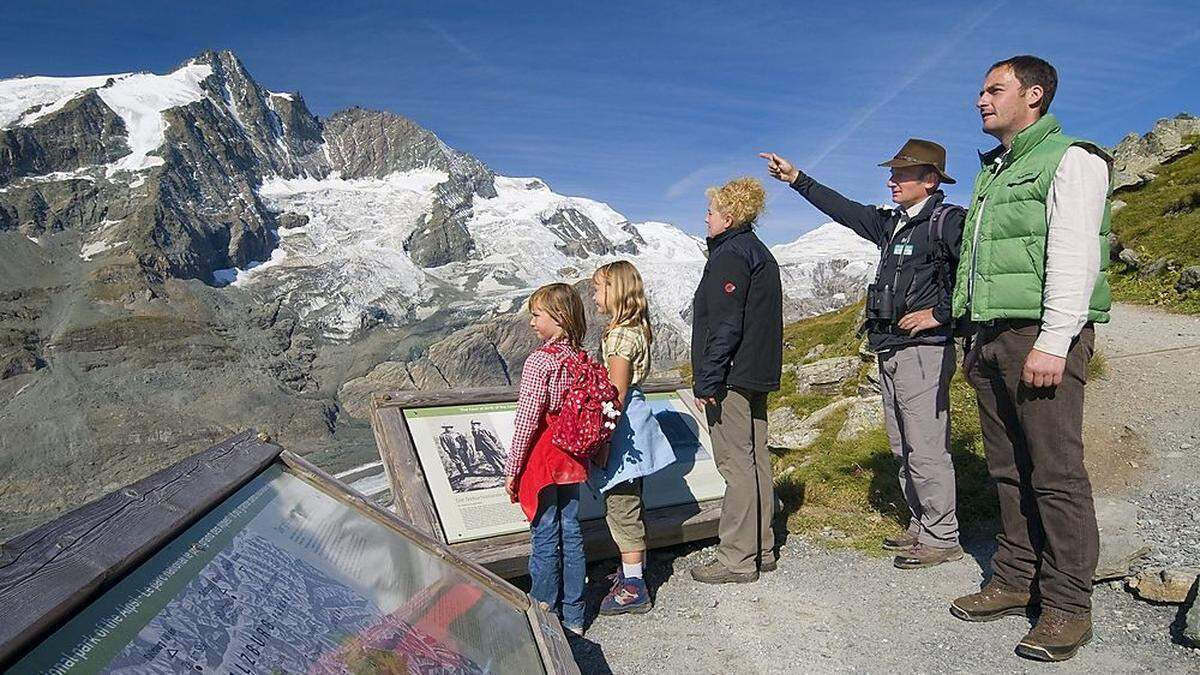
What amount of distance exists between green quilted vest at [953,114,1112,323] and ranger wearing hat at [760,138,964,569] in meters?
0.94

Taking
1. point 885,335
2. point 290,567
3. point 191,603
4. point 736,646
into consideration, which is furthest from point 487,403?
point 191,603

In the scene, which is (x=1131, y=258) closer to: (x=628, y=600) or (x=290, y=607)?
(x=628, y=600)

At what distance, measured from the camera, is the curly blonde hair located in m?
6.56

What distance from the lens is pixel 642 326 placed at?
661 cm

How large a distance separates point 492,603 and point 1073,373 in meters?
3.70

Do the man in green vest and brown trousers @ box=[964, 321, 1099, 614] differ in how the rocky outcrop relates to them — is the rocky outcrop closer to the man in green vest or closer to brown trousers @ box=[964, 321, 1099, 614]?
brown trousers @ box=[964, 321, 1099, 614]

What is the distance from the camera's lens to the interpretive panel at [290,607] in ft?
7.47

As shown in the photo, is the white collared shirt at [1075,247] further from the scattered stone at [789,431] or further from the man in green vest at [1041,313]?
the scattered stone at [789,431]

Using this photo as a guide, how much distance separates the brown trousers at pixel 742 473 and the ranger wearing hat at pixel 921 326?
3.85 feet

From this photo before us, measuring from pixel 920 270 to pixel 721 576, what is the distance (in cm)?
312

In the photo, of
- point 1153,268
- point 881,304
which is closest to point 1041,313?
point 881,304

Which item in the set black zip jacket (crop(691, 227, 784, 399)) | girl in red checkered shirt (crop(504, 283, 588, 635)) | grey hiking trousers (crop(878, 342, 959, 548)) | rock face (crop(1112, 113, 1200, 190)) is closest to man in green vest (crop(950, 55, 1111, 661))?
grey hiking trousers (crop(878, 342, 959, 548))

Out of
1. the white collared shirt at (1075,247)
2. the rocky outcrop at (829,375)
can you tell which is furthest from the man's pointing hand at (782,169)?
the rocky outcrop at (829,375)

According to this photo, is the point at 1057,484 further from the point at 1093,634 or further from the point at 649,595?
the point at 649,595
